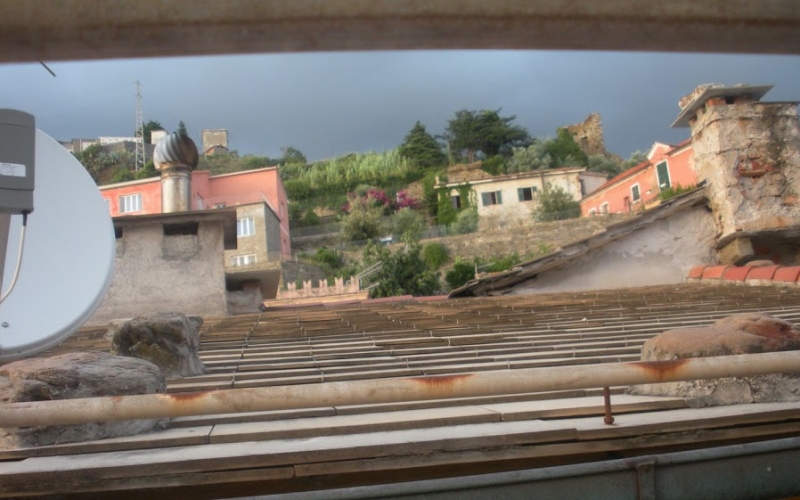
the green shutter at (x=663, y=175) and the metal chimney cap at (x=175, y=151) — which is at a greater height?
the green shutter at (x=663, y=175)

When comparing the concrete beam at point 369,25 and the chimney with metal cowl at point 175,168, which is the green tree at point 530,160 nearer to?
the chimney with metal cowl at point 175,168

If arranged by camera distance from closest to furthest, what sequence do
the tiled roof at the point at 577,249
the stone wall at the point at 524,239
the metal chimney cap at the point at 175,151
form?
the tiled roof at the point at 577,249, the metal chimney cap at the point at 175,151, the stone wall at the point at 524,239

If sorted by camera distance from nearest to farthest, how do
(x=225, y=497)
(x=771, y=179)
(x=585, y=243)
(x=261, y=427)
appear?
1. (x=225, y=497)
2. (x=261, y=427)
3. (x=771, y=179)
4. (x=585, y=243)

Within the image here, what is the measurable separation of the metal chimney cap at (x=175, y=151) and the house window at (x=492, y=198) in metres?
36.5

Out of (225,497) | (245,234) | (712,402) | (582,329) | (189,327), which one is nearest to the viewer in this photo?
(225,497)

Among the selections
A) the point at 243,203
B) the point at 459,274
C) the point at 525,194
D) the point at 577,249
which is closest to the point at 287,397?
the point at 577,249

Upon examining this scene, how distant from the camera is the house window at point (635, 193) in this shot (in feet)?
133

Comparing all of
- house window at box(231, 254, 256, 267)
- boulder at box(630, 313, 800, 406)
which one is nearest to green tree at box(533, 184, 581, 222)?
house window at box(231, 254, 256, 267)

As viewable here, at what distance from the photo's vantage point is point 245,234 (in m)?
41.9

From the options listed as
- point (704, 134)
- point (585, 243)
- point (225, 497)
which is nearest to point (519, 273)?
point (585, 243)

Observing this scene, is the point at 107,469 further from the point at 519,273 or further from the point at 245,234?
the point at 245,234

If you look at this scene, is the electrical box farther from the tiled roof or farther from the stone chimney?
the stone chimney

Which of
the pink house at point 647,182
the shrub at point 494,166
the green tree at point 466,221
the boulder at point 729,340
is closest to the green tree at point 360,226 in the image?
the green tree at point 466,221

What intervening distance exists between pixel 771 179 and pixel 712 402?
10280mm
